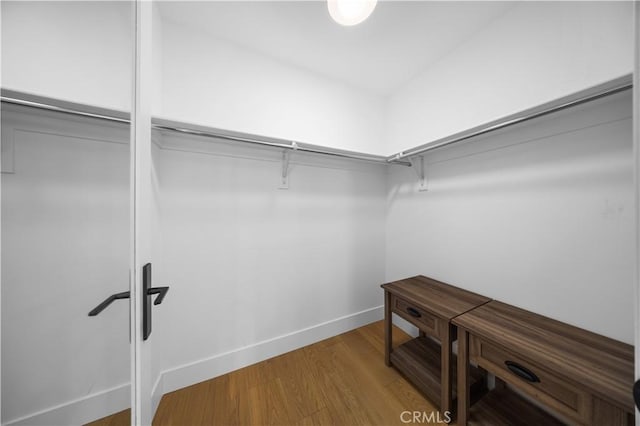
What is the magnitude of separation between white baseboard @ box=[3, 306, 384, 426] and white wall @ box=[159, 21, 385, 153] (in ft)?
4.38

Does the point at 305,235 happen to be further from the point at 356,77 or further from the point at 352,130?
the point at 356,77

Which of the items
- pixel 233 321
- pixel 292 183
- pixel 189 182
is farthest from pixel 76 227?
pixel 292 183

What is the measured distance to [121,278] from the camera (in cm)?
75

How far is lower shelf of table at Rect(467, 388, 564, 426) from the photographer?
96cm

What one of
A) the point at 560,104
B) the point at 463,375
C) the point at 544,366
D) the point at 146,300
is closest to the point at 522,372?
the point at 544,366

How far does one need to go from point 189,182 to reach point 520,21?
2.22 metres

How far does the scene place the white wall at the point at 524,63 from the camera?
0.87 m

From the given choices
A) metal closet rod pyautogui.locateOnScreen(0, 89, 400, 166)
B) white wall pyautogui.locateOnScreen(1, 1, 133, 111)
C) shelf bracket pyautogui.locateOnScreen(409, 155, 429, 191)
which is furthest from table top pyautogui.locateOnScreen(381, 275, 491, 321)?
white wall pyautogui.locateOnScreen(1, 1, 133, 111)

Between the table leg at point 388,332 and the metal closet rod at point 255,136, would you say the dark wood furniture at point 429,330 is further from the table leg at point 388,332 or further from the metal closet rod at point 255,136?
the metal closet rod at point 255,136

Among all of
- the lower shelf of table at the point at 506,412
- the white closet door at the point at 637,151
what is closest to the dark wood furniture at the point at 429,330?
the lower shelf of table at the point at 506,412

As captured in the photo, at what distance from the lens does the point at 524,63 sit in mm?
1113

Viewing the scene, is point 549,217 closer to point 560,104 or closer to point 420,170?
point 560,104

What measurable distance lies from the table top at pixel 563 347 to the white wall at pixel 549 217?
0.10 meters

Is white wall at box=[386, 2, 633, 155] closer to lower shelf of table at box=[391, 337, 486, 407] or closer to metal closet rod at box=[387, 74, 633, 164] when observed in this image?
metal closet rod at box=[387, 74, 633, 164]
